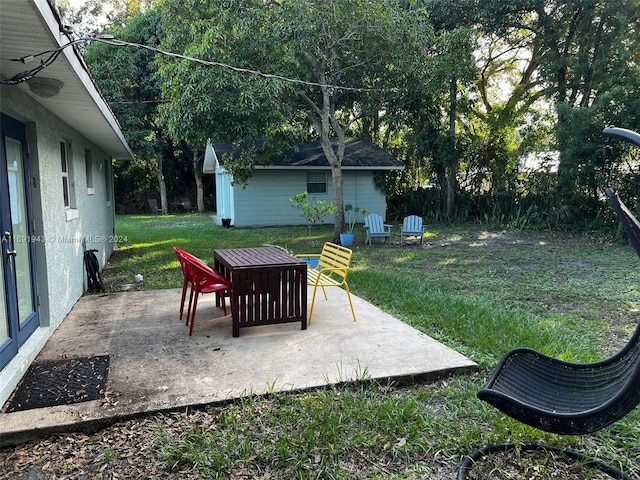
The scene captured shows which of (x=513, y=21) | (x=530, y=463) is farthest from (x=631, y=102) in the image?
(x=530, y=463)

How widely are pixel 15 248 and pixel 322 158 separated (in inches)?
519

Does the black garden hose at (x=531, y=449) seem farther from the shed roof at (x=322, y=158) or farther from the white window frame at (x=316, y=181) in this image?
the white window frame at (x=316, y=181)

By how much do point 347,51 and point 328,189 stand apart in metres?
6.45

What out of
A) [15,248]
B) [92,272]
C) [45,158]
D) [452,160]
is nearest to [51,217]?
[45,158]

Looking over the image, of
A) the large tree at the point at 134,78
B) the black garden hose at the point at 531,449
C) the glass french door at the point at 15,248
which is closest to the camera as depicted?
the black garden hose at the point at 531,449

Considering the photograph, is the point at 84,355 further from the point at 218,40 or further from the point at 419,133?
the point at 419,133

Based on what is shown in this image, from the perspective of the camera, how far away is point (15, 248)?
11.4 feet

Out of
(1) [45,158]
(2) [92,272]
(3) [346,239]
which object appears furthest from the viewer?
A: (3) [346,239]

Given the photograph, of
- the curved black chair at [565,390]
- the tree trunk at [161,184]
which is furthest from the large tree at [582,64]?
the tree trunk at [161,184]

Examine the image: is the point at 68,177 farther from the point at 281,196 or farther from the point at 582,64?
the point at 582,64

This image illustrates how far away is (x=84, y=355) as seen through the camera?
3.66 metres

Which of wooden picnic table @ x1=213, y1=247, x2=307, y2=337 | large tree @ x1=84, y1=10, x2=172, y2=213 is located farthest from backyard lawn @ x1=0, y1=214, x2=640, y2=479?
large tree @ x1=84, y1=10, x2=172, y2=213

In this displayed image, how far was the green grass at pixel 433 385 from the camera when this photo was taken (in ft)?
7.88

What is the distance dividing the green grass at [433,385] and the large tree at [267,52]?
10.4 feet
